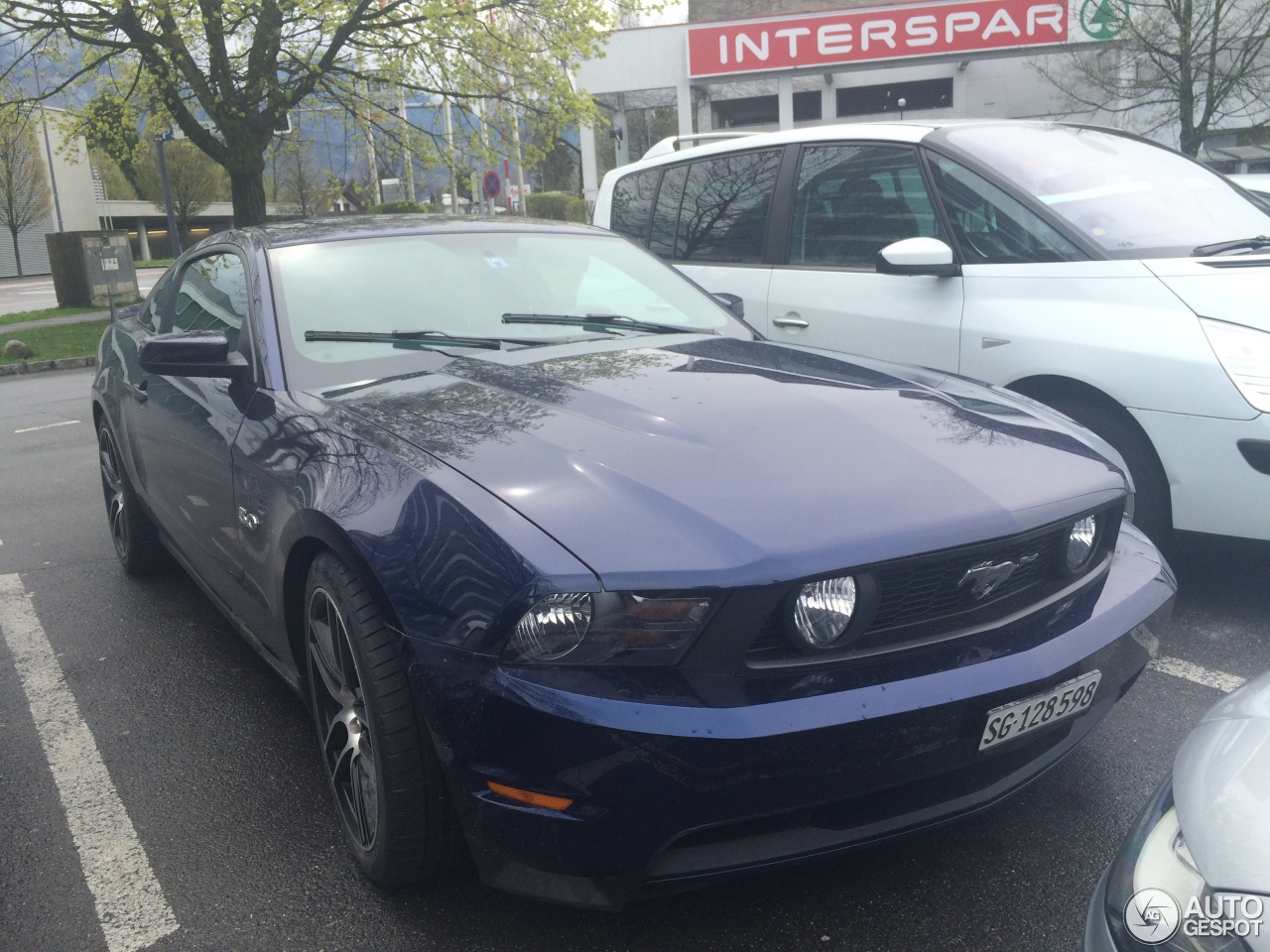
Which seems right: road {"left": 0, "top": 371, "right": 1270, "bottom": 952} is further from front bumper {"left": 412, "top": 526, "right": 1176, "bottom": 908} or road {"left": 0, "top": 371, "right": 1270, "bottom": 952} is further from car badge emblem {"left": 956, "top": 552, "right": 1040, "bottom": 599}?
Answer: car badge emblem {"left": 956, "top": 552, "right": 1040, "bottom": 599}

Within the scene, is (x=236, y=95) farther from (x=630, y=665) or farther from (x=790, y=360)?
(x=630, y=665)

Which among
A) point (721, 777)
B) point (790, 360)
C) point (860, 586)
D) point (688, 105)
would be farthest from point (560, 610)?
point (688, 105)

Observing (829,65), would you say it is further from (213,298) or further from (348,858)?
(348,858)

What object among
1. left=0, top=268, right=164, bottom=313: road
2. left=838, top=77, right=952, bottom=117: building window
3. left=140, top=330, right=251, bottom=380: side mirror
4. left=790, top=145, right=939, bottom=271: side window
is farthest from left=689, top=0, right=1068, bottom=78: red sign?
left=140, top=330, right=251, bottom=380: side mirror

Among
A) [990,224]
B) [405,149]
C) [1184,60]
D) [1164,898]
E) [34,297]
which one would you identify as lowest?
[34,297]

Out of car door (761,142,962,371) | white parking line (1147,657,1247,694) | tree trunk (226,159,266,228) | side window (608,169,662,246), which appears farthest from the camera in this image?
tree trunk (226,159,266,228)

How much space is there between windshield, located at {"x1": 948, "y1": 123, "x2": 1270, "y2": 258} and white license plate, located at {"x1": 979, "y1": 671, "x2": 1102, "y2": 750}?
229 cm

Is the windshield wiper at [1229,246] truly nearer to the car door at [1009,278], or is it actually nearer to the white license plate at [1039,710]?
the car door at [1009,278]

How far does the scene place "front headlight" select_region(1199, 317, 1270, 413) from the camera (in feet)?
11.0

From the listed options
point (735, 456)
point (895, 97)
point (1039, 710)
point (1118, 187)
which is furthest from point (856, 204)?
point (895, 97)

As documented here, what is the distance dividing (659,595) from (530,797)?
41cm

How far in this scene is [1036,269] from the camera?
4.09 m

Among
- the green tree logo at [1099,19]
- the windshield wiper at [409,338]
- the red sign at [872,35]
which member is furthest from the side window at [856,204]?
the red sign at [872,35]

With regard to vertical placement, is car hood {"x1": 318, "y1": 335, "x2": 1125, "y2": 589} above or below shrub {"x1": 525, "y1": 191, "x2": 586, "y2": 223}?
below
